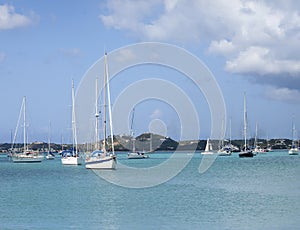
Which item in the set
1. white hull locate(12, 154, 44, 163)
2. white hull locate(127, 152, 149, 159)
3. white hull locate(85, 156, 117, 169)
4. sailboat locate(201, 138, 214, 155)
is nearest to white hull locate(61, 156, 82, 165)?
white hull locate(12, 154, 44, 163)

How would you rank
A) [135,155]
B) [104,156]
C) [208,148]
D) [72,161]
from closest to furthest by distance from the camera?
[104,156] < [72,161] < [135,155] < [208,148]

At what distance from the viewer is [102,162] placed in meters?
73.6

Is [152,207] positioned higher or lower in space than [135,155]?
lower

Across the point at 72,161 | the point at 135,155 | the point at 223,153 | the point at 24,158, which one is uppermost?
the point at 223,153

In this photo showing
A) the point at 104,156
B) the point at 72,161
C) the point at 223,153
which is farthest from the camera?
the point at 223,153

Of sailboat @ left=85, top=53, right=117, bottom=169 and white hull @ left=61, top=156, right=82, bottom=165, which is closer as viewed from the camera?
sailboat @ left=85, top=53, right=117, bottom=169

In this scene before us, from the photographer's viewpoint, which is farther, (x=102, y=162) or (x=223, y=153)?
(x=223, y=153)

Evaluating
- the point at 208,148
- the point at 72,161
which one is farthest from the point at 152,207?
the point at 208,148

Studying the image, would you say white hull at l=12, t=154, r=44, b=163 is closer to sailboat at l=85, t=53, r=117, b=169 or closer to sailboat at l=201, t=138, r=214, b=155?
sailboat at l=85, t=53, r=117, b=169

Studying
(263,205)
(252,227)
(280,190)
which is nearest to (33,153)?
(280,190)

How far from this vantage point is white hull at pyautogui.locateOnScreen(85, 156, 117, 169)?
72.7 meters

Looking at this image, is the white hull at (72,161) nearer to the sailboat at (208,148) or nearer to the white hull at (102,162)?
the white hull at (102,162)

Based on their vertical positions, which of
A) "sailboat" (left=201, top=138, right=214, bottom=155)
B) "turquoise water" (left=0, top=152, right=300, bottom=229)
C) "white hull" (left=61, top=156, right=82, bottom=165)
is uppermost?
"sailboat" (left=201, top=138, right=214, bottom=155)

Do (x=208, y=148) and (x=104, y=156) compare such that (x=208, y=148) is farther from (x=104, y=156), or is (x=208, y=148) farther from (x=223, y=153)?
(x=104, y=156)
